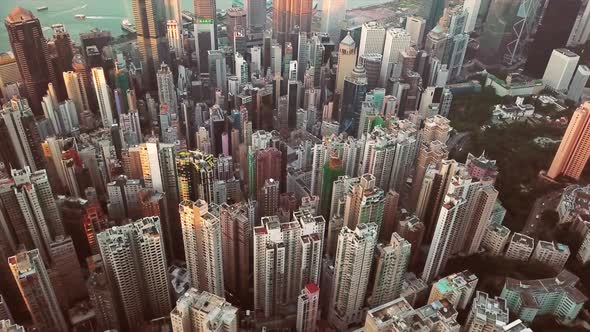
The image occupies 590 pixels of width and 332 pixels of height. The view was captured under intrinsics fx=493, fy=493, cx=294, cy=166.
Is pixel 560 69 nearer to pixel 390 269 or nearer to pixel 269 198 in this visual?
pixel 390 269

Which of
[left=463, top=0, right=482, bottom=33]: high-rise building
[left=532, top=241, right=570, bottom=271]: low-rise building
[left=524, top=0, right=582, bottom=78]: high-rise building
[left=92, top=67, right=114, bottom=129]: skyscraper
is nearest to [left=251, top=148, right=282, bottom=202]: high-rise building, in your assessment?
[left=92, top=67, right=114, bottom=129]: skyscraper

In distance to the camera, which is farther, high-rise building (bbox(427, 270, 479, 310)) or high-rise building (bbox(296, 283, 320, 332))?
high-rise building (bbox(427, 270, 479, 310))

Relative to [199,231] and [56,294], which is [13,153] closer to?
[56,294]

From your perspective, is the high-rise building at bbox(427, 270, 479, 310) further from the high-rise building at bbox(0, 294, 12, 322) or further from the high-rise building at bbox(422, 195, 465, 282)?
the high-rise building at bbox(0, 294, 12, 322)

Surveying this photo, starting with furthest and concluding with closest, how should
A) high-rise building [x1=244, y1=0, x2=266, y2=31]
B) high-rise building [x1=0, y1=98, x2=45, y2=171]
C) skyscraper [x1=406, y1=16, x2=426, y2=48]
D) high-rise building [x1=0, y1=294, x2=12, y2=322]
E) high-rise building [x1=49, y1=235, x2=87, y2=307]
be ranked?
high-rise building [x1=244, y1=0, x2=266, y2=31], skyscraper [x1=406, y1=16, x2=426, y2=48], high-rise building [x1=0, y1=98, x2=45, y2=171], high-rise building [x1=49, y1=235, x2=87, y2=307], high-rise building [x1=0, y1=294, x2=12, y2=322]

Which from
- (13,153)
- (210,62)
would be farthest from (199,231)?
(210,62)

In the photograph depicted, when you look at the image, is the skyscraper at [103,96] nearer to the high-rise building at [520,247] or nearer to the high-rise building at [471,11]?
the high-rise building at [520,247]
